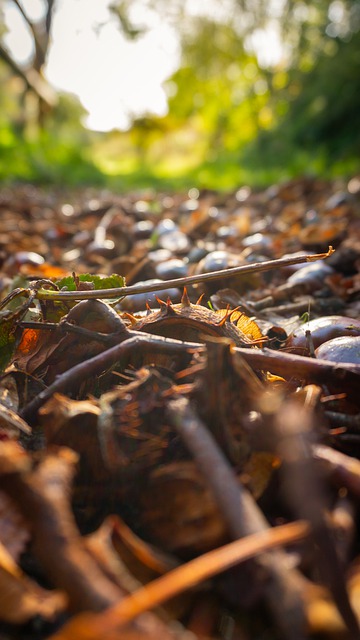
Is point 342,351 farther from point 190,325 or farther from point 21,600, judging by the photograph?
point 21,600

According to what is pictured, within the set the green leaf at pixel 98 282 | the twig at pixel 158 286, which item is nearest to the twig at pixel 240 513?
the twig at pixel 158 286

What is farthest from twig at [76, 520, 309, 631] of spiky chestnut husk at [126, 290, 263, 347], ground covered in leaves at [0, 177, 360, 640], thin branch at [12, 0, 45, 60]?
thin branch at [12, 0, 45, 60]

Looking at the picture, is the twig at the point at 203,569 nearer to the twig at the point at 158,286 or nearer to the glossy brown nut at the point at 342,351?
the glossy brown nut at the point at 342,351

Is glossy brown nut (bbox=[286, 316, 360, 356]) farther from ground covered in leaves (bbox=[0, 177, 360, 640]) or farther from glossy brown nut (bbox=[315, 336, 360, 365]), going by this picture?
glossy brown nut (bbox=[315, 336, 360, 365])

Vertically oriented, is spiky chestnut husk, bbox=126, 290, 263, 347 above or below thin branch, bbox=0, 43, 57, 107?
below

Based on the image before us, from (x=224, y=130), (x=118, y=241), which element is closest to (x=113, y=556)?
(x=118, y=241)

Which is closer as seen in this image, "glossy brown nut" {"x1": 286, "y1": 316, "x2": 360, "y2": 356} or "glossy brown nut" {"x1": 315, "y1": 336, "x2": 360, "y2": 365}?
"glossy brown nut" {"x1": 315, "y1": 336, "x2": 360, "y2": 365}

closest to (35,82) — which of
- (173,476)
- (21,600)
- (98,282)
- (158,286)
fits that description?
(98,282)

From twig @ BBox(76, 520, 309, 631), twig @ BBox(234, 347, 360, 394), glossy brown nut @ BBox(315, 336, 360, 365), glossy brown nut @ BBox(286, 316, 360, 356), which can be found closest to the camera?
twig @ BBox(76, 520, 309, 631)
